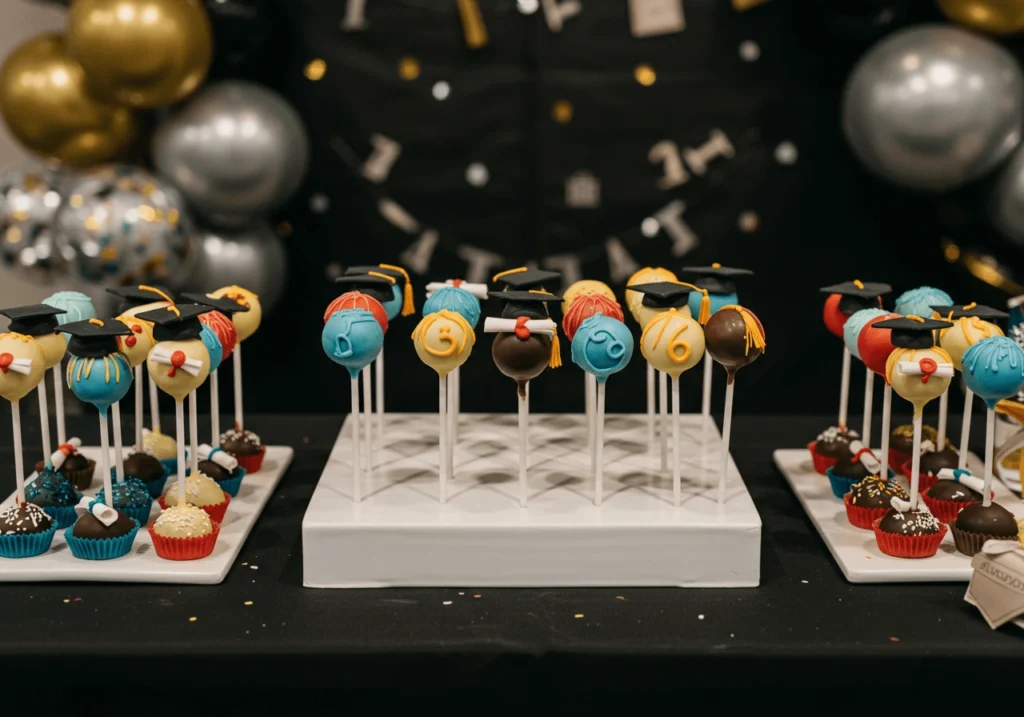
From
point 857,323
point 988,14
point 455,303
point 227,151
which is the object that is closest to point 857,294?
point 857,323

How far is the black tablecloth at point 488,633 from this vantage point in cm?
169

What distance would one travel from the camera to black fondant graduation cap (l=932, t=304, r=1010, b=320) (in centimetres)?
206

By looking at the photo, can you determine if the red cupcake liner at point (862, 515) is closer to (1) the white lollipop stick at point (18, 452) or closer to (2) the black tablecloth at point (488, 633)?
(2) the black tablecloth at point (488, 633)

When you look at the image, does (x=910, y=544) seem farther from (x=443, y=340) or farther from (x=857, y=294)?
(x=443, y=340)

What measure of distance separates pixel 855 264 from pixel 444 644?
2.15 metres

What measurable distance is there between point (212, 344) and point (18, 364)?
0.99 feet

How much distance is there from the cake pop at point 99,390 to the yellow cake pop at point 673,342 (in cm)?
82

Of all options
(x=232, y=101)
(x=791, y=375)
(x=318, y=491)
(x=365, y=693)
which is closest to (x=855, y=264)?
(x=791, y=375)

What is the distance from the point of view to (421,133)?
3.41 m

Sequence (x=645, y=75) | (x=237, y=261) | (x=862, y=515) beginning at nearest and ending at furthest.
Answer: (x=862, y=515) → (x=237, y=261) → (x=645, y=75)

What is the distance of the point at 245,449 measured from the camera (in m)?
2.44

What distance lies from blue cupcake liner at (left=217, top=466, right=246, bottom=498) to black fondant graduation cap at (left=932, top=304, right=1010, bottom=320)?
1279 mm

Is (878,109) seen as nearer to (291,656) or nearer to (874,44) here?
(874,44)

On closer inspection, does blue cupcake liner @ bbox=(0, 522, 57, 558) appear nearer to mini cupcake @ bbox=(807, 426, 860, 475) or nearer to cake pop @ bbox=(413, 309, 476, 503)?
cake pop @ bbox=(413, 309, 476, 503)
